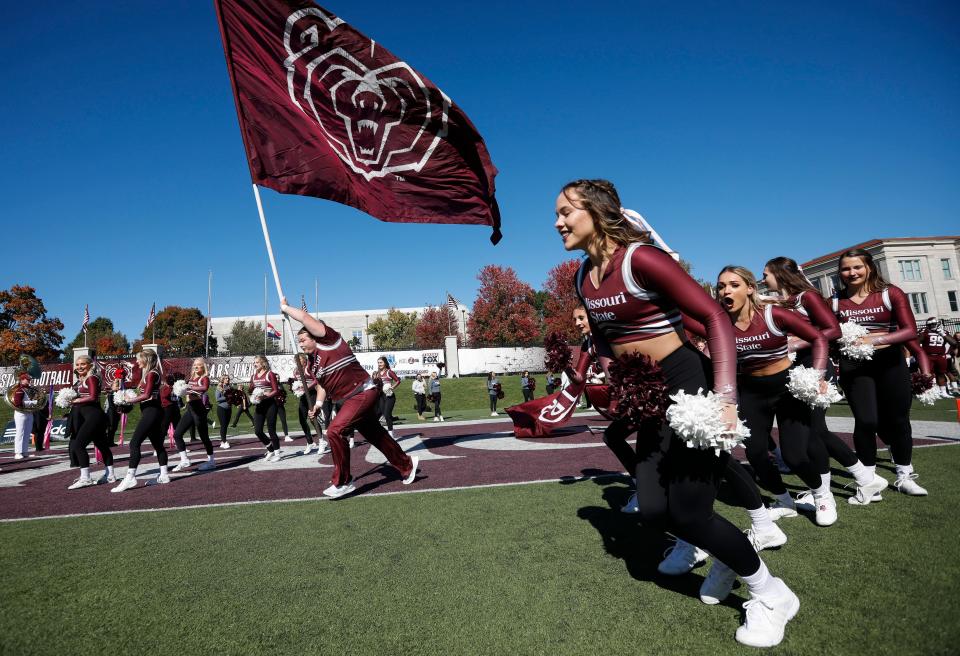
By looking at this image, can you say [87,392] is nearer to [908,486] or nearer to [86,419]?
[86,419]

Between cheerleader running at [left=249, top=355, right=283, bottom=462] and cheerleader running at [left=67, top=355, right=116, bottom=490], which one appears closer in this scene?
cheerleader running at [left=67, top=355, right=116, bottom=490]

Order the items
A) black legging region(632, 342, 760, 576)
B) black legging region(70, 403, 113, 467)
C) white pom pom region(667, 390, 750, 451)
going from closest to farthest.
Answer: white pom pom region(667, 390, 750, 451) < black legging region(632, 342, 760, 576) < black legging region(70, 403, 113, 467)

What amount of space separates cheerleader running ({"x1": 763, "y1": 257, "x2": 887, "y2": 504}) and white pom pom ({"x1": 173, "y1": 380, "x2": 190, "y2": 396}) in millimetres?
9981

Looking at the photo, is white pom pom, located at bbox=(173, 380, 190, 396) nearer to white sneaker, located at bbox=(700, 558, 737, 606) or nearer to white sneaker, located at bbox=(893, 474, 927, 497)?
white sneaker, located at bbox=(700, 558, 737, 606)

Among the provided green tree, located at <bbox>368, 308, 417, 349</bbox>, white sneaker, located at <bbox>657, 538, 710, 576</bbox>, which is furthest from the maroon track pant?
green tree, located at <bbox>368, 308, 417, 349</bbox>

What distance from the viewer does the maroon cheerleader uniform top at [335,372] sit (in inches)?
257

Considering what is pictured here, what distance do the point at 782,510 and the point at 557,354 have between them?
128 inches

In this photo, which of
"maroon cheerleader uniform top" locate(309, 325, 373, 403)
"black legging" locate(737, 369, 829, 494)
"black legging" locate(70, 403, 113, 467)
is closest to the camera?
"black legging" locate(737, 369, 829, 494)

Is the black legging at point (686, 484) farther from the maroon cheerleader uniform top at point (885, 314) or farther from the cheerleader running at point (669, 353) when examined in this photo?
the maroon cheerleader uniform top at point (885, 314)

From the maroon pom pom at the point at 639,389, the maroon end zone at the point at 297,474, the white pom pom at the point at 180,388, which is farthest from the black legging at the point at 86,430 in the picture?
the maroon pom pom at the point at 639,389

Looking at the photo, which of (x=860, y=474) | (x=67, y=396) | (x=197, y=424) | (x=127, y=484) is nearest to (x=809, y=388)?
(x=860, y=474)

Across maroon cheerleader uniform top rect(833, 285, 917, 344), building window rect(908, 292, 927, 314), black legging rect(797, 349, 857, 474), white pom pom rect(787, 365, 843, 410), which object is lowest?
black legging rect(797, 349, 857, 474)

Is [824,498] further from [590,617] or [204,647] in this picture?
[204,647]

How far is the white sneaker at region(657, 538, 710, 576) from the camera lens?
3.35m
